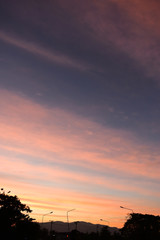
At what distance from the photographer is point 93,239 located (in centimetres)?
15850

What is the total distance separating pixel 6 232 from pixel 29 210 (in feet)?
44.5

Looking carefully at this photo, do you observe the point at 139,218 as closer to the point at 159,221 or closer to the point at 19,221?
the point at 159,221

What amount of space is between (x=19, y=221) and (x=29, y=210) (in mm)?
5461

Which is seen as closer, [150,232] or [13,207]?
[13,207]

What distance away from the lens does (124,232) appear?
92.8m

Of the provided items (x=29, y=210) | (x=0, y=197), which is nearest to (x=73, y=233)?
(x=29, y=210)

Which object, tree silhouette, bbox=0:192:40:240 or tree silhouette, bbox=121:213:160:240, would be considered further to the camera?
tree silhouette, bbox=121:213:160:240

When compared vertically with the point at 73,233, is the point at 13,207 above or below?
above

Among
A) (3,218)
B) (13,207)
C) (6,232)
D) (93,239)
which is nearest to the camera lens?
(6,232)

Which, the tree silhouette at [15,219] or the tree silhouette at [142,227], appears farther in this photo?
the tree silhouette at [142,227]

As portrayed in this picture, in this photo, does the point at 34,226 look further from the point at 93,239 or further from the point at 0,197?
the point at 93,239

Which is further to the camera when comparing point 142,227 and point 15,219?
point 142,227

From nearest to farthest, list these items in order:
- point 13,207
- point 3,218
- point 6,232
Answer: point 6,232 < point 3,218 < point 13,207

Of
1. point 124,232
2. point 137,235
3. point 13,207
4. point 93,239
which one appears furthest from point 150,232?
point 93,239
